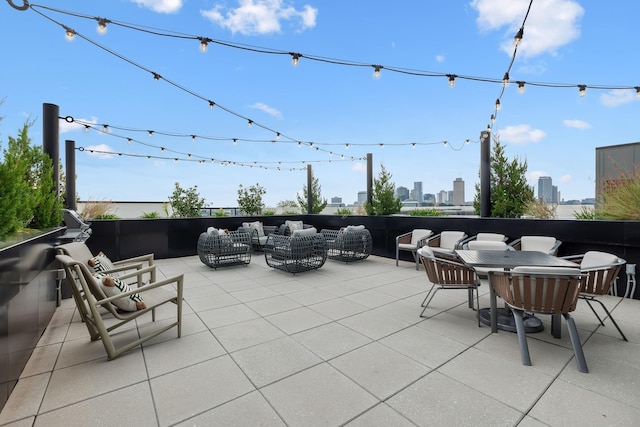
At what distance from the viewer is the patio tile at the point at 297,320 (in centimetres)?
288

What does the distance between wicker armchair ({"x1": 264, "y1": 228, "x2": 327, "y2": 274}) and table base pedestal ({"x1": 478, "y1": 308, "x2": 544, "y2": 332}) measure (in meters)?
2.91

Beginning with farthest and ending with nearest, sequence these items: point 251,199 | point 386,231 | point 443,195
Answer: point 443,195
point 251,199
point 386,231

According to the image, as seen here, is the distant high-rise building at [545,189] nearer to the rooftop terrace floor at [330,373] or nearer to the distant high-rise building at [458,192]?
the rooftop terrace floor at [330,373]

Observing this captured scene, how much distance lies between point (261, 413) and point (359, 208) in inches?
325

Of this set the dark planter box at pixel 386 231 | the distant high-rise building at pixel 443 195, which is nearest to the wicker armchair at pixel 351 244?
the dark planter box at pixel 386 231

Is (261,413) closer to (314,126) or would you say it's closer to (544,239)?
(544,239)

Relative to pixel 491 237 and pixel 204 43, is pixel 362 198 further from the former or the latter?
pixel 204 43

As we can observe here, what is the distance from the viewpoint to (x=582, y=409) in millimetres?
1646

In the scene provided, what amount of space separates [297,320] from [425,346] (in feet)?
4.23

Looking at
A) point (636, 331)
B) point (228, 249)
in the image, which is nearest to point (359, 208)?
point (228, 249)

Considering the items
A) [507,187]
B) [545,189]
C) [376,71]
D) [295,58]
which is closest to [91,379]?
[295,58]

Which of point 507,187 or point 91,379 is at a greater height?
point 507,187

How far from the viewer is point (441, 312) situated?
331 cm

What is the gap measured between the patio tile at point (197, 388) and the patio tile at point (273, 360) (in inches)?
3.1
